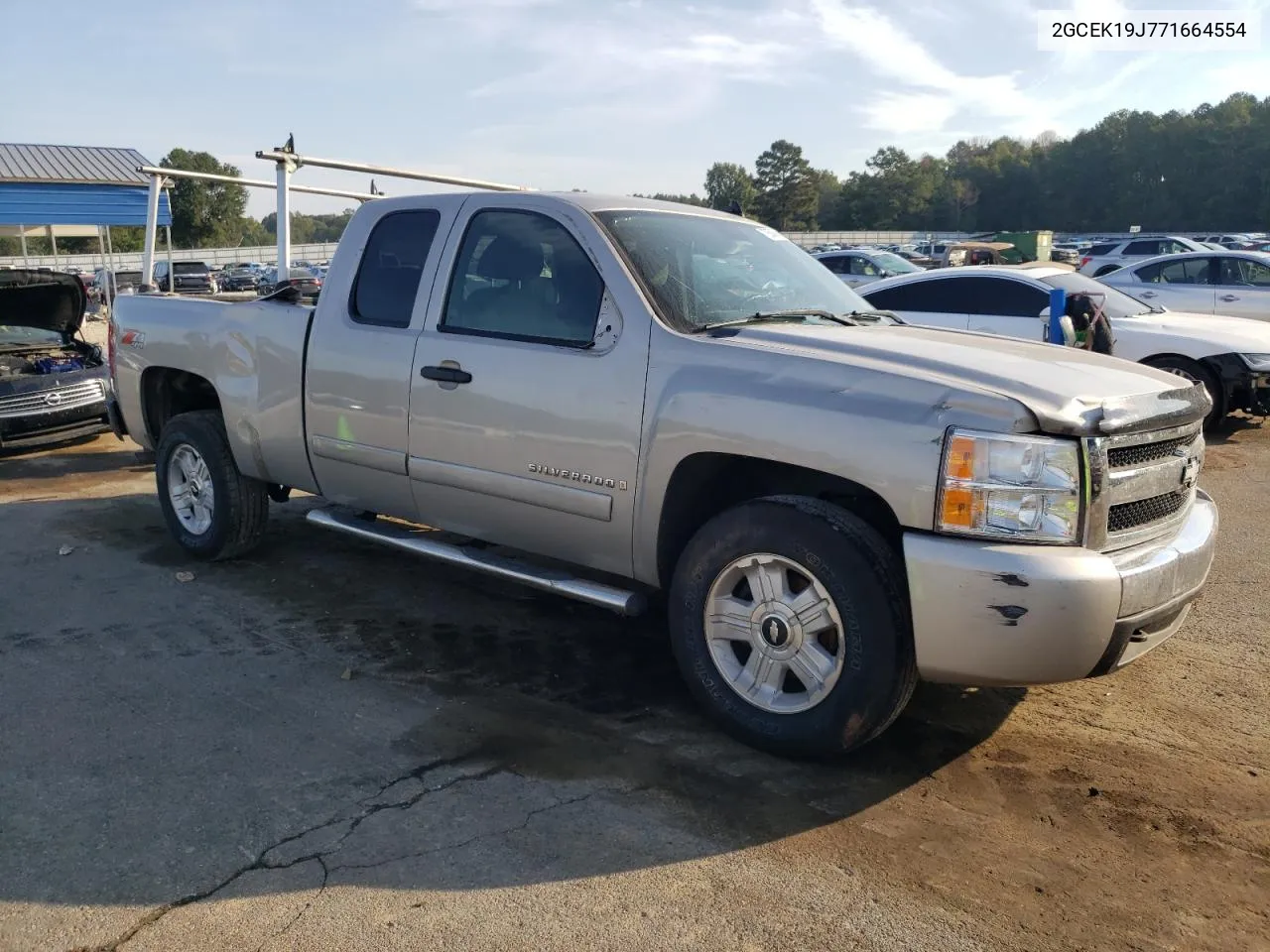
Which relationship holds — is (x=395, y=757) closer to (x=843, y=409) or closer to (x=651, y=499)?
(x=651, y=499)

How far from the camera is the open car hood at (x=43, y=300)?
992cm

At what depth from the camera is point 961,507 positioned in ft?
10.5

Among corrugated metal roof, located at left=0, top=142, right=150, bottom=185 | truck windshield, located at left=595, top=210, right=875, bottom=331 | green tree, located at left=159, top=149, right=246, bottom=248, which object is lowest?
truck windshield, located at left=595, top=210, right=875, bottom=331

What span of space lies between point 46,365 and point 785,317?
8.11 metres

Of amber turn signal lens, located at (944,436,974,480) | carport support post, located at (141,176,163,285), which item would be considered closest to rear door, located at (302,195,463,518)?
amber turn signal lens, located at (944,436,974,480)

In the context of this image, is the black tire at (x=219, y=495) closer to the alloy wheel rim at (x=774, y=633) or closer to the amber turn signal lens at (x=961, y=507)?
the alloy wheel rim at (x=774, y=633)

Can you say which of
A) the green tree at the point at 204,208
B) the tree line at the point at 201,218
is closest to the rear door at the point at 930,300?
the tree line at the point at 201,218

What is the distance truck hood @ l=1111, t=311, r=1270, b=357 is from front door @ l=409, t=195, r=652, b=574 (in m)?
7.79

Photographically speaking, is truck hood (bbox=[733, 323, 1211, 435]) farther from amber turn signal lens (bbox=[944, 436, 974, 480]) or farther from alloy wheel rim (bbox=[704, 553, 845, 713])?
alloy wheel rim (bbox=[704, 553, 845, 713])

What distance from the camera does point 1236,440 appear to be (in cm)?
999

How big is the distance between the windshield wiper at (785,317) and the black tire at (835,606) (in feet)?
2.64

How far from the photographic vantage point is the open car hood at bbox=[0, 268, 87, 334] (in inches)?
391

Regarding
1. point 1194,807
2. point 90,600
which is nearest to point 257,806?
point 90,600

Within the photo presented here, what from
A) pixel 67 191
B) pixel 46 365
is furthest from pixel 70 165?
pixel 46 365
